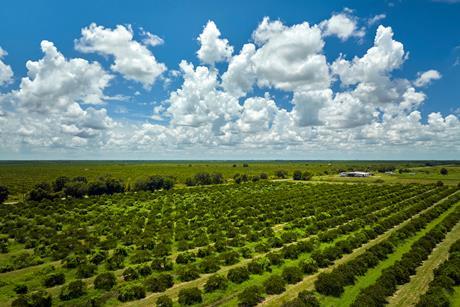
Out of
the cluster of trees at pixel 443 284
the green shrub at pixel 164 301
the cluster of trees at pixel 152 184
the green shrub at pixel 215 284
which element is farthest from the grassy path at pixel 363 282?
the cluster of trees at pixel 152 184

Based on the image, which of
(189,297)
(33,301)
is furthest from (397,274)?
(33,301)

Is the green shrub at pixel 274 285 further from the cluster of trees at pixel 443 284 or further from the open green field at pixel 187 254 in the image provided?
the cluster of trees at pixel 443 284

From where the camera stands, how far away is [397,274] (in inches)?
876

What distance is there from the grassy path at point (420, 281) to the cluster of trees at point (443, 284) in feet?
2.18

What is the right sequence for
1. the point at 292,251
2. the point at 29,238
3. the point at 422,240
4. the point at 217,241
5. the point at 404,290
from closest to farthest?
the point at 404,290 < the point at 292,251 < the point at 422,240 < the point at 217,241 < the point at 29,238

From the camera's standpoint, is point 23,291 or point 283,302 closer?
point 283,302

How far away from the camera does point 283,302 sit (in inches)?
755

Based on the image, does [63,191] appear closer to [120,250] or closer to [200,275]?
[120,250]

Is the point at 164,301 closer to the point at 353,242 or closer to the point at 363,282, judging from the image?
the point at 363,282

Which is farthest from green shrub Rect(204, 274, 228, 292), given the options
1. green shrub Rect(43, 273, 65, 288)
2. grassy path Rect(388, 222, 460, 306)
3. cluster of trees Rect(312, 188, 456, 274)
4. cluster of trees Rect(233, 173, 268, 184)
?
cluster of trees Rect(233, 173, 268, 184)

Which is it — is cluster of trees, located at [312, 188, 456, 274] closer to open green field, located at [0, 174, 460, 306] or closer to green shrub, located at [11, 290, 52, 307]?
open green field, located at [0, 174, 460, 306]

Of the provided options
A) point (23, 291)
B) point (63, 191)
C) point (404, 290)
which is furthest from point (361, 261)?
point (63, 191)

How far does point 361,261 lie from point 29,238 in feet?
119

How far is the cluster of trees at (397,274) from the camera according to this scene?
18606mm
